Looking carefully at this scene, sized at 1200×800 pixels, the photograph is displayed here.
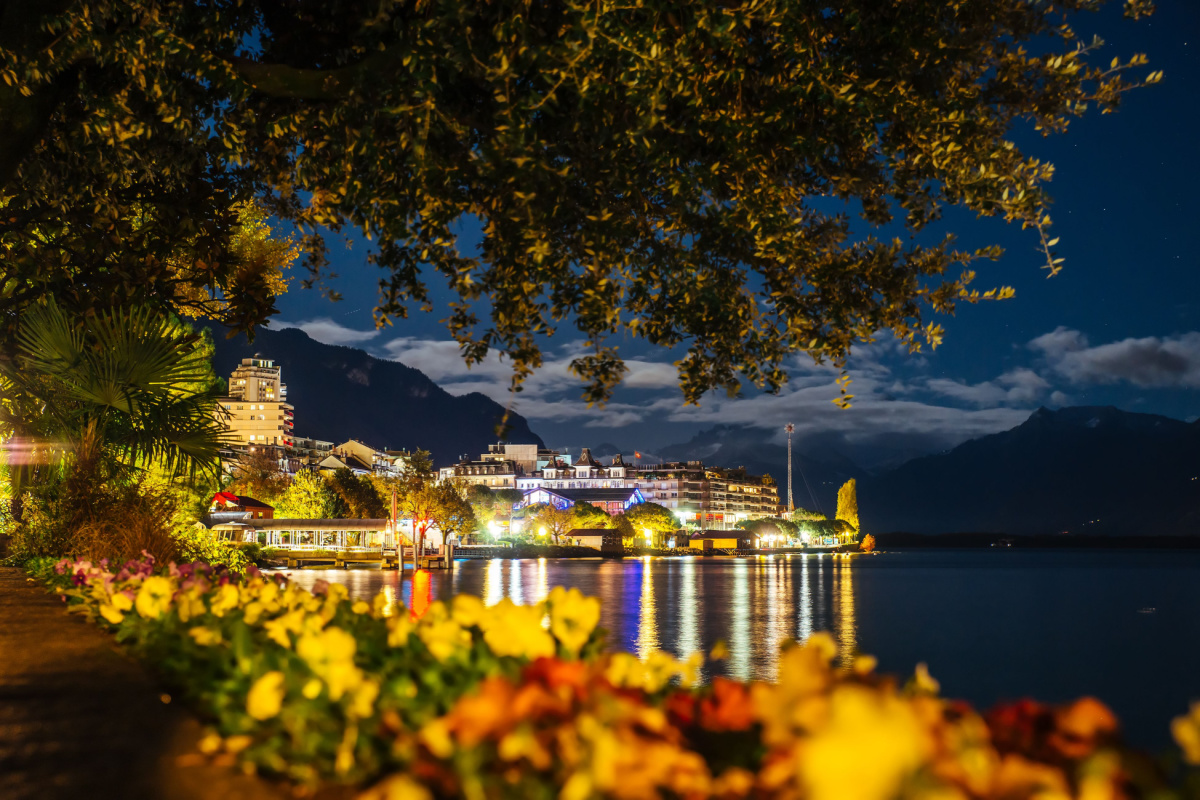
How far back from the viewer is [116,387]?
10.5 meters

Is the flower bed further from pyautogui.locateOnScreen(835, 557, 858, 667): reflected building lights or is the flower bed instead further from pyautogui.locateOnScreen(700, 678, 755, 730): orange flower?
pyautogui.locateOnScreen(835, 557, 858, 667): reflected building lights

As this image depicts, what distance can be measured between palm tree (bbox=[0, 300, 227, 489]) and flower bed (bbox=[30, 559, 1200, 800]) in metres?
6.58

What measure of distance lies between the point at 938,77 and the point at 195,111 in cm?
626

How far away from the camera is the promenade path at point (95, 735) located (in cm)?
318

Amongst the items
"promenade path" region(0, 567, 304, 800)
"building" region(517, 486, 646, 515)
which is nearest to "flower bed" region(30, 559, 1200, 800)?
"promenade path" region(0, 567, 304, 800)

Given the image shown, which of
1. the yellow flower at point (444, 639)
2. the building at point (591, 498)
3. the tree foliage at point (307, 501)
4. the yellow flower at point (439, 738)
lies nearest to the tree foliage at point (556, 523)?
the building at point (591, 498)

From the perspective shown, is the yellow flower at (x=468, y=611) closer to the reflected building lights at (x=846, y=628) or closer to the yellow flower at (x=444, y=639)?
the yellow flower at (x=444, y=639)

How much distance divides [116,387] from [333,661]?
330 inches

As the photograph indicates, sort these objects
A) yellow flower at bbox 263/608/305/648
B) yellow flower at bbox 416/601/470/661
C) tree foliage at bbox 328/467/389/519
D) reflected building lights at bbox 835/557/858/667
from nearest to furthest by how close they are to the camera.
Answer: yellow flower at bbox 416/601/470/661 → yellow flower at bbox 263/608/305/648 → reflected building lights at bbox 835/557/858/667 → tree foliage at bbox 328/467/389/519

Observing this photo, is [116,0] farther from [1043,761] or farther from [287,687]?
[1043,761]

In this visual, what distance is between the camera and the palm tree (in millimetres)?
10305

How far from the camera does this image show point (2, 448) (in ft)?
39.2

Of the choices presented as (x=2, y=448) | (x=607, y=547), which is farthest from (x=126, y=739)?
(x=607, y=547)

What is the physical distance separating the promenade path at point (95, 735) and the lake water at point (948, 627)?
392 inches
